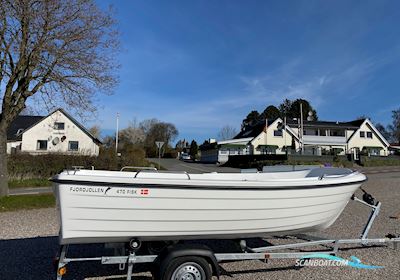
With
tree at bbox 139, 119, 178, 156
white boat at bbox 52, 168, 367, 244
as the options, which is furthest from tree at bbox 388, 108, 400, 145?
white boat at bbox 52, 168, 367, 244

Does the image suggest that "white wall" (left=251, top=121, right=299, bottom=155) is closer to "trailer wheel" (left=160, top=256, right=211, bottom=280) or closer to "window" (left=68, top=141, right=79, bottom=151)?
"window" (left=68, top=141, right=79, bottom=151)

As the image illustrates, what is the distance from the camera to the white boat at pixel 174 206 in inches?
140

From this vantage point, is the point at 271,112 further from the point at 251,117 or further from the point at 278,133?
the point at 278,133

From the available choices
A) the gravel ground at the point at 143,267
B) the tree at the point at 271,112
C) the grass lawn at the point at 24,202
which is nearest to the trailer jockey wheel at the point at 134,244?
the gravel ground at the point at 143,267

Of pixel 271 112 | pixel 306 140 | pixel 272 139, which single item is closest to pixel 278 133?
pixel 272 139

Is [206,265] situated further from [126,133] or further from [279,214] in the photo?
[126,133]

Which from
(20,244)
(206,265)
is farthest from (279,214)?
(20,244)

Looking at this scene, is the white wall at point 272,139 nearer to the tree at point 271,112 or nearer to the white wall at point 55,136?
the white wall at point 55,136

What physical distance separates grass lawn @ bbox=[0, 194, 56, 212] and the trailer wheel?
8.18 metres

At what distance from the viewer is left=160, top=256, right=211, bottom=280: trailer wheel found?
3.65 metres

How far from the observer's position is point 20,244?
19.9 ft

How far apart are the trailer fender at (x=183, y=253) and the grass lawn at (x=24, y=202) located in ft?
26.3

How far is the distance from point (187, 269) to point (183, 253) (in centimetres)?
21

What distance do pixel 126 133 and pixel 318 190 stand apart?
6951 cm
